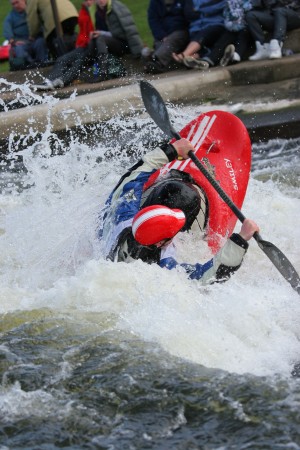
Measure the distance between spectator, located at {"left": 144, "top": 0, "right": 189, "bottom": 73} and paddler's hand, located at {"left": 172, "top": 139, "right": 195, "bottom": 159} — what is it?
471 centimetres

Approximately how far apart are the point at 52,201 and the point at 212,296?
2353 millimetres

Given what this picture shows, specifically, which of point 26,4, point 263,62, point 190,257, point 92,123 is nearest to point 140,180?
point 190,257

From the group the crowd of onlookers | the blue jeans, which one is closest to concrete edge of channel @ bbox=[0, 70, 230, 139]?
the crowd of onlookers

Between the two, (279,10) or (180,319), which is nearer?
(180,319)

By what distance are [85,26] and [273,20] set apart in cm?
230

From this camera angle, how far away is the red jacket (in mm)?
10961

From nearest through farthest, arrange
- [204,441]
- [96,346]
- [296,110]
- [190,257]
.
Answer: [204,441], [96,346], [190,257], [296,110]

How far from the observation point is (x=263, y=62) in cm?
1067

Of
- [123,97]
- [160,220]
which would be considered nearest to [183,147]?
[160,220]

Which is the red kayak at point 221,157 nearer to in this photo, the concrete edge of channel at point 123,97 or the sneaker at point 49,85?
the concrete edge of channel at point 123,97

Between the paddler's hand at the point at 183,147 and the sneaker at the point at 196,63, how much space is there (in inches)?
178

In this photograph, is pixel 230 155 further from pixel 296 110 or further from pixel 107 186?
pixel 296 110

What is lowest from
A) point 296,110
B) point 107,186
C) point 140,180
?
point 296,110

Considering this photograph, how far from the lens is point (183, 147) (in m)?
6.32
